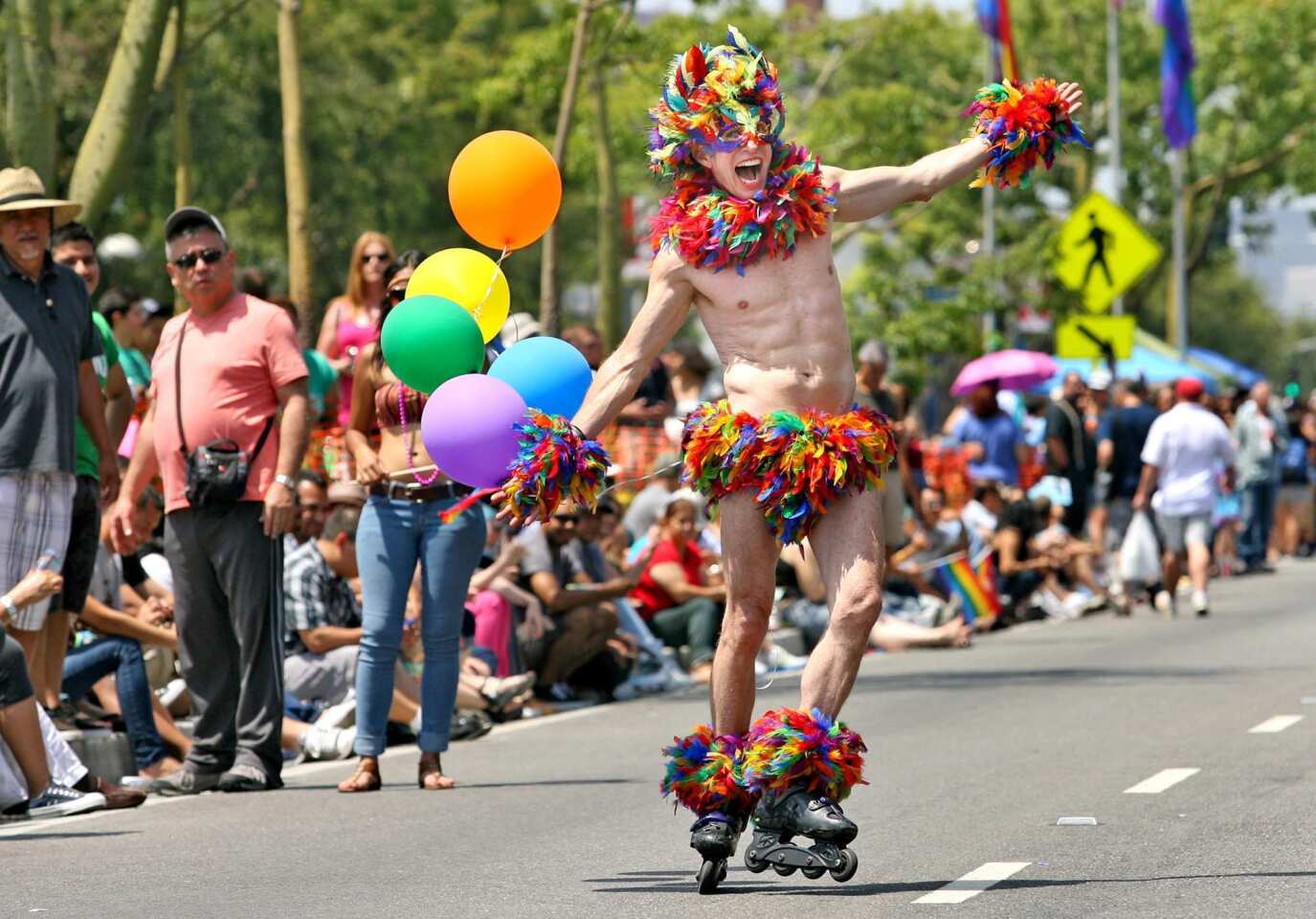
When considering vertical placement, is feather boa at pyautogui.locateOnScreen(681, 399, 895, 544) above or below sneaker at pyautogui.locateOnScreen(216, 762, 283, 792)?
above

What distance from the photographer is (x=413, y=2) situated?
147ft

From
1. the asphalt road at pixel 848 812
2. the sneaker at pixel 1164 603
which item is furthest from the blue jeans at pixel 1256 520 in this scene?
the asphalt road at pixel 848 812

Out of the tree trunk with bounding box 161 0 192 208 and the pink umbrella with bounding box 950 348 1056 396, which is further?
the pink umbrella with bounding box 950 348 1056 396

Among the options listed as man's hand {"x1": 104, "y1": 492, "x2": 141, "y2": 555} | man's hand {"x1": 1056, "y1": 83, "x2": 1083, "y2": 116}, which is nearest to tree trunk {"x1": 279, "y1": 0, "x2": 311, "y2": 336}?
man's hand {"x1": 104, "y1": 492, "x2": 141, "y2": 555}

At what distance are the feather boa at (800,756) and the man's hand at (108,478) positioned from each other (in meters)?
4.37

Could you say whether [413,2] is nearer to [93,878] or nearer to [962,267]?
[962,267]

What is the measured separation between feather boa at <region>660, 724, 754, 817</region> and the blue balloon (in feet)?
3.49

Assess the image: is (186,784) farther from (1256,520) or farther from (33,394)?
(1256,520)

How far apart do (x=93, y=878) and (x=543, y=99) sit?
65.2ft

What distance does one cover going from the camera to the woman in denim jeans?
400 inches

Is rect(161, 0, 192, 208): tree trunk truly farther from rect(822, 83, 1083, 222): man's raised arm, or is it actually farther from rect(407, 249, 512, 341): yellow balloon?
rect(822, 83, 1083, 222): man's raised arm

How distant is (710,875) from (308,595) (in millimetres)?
5723

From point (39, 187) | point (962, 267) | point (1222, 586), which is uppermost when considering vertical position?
point (39, 187)

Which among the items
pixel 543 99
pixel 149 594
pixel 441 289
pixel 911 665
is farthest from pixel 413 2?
pixel 441 289
